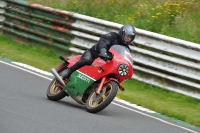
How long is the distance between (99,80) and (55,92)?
997 mm

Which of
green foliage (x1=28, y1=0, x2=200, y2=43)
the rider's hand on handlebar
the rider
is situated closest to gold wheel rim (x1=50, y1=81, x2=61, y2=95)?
the rider

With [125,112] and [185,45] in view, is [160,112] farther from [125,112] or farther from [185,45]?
[185,45]

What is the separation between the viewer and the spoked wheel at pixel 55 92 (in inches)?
408

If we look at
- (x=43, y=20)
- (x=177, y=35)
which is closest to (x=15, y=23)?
(x=43, y=20)

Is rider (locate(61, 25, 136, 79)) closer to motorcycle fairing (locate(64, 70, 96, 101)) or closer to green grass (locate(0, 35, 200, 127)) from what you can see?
motorcycle fairing (locate(64, 70, 96, 101))

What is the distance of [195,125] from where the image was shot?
987cm

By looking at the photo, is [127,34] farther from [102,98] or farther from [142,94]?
[142,94]

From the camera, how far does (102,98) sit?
962 cm

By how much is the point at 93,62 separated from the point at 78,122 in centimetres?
160

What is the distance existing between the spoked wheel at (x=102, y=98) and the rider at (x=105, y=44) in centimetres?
46

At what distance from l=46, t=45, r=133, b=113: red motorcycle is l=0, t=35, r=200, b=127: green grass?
1.33 meters

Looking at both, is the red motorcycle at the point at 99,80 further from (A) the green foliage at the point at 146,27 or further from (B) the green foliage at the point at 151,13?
(B) the green foliage at the point at 151,13

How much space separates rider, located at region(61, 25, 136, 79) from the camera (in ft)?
32.0

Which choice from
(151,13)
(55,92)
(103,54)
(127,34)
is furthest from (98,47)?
(151,13)
